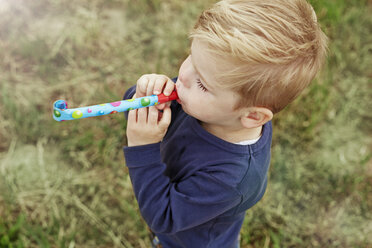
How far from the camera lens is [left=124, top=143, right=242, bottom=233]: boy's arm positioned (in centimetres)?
102

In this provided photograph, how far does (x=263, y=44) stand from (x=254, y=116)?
214 mm

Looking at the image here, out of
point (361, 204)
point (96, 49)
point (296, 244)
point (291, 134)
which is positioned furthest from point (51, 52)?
point (361, 204)

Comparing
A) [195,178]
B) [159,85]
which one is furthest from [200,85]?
[195,178]

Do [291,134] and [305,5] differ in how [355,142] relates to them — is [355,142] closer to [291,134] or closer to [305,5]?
[291,134]

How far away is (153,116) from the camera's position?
1.06m

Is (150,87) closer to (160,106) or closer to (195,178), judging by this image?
(160,106)

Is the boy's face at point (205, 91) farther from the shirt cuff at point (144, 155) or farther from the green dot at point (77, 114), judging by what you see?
the green dot at point (77, 114)

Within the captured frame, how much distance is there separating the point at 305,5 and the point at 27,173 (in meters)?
1.52

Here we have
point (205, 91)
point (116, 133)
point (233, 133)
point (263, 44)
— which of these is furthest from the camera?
point (116, 133)

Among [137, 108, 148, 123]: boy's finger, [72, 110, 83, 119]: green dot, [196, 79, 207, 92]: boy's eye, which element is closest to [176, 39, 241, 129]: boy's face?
[196, 79, 207, 92]: boy's eye

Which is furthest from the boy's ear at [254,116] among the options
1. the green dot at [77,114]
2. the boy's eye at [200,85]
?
the green dot at [77,114]

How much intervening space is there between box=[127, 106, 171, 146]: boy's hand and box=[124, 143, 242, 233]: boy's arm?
0.02m

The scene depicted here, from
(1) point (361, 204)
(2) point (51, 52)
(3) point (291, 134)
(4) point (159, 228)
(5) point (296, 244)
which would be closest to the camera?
(4) point (159, 228)

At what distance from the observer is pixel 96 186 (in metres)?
1.92
